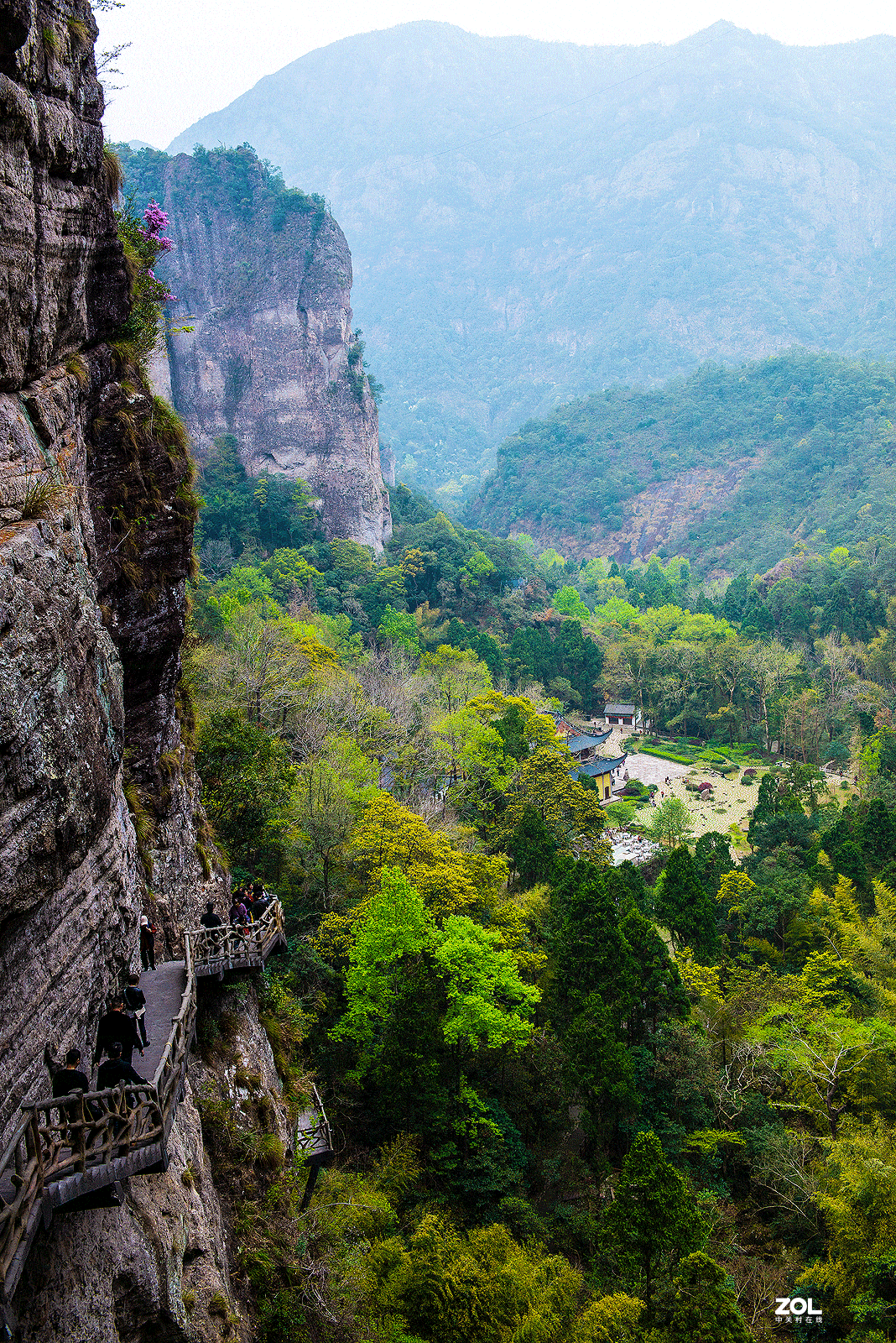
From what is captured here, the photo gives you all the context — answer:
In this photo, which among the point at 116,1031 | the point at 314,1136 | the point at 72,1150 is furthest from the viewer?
the point at 314,1136

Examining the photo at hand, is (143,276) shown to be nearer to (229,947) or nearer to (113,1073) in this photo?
(229,947)

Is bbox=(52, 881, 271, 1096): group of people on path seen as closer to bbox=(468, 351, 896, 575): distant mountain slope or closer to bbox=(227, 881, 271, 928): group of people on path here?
bbox=(227, 881, 271, 928): group of people on path

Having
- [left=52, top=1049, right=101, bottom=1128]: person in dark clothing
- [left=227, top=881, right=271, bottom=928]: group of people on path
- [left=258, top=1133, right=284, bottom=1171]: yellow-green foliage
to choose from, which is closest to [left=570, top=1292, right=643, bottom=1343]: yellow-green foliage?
[left=258, top=1133, right=284, bottom=1171]: yellow-green foliage

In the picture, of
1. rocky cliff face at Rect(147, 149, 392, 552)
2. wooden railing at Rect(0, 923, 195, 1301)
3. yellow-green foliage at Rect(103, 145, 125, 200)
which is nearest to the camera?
wooden railing at Rect(0, 923, 195, 1301)

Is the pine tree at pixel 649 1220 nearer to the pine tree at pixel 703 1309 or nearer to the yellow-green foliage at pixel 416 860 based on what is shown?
the pine tree at pixel 703 1309

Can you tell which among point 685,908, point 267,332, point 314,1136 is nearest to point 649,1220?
point 314,1136
